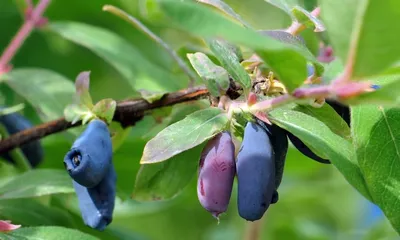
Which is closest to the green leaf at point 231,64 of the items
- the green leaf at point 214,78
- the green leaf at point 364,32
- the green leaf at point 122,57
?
the green leaf at point 214,78

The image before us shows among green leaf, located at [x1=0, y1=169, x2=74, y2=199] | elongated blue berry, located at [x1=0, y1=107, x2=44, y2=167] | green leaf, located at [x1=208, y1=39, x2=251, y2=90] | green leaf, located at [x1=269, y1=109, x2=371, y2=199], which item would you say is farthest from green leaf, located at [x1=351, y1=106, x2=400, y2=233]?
elongated blue berry, located at [x1=0, y1=107, x2=44, y2=167]

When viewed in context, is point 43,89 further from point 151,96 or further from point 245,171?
point 245,171

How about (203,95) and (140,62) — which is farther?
(140,62)

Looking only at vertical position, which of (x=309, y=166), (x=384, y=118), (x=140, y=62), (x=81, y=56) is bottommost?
(x=309, y=166)

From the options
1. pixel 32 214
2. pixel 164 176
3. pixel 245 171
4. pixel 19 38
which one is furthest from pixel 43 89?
pixel 245 171

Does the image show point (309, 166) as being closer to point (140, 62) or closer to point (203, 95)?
point (140, 62)

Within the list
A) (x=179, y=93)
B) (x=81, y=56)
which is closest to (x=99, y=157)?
(x=179, y=93)
